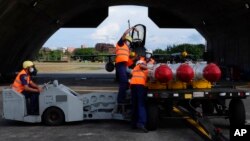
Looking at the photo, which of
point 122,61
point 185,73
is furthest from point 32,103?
point 185,73

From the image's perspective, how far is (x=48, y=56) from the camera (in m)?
148

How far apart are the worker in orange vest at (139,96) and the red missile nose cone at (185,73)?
0.85 m


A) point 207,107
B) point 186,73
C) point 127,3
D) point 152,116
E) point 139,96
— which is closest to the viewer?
point 186,73

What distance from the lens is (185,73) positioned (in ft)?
33.8

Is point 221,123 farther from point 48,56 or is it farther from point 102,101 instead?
point 48,56

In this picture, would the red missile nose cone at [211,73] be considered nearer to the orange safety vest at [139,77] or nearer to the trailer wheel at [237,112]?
the trailer wheel at [237,112]

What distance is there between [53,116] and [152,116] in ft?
8.79

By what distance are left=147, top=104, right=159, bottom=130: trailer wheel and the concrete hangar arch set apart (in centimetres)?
1428

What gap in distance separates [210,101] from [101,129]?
8.68 ft

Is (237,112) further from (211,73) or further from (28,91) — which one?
(28,91)

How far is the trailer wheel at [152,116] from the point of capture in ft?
34.4

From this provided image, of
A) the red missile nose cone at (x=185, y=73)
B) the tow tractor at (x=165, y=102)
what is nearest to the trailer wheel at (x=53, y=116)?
the tow tractor at (x=165, y=102)

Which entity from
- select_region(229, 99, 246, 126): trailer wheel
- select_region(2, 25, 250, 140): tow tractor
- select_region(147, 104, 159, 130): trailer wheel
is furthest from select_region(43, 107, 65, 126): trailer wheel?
select_region(229, 99, 246, 126): trailer wheel

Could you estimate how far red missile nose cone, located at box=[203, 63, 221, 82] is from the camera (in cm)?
1033
